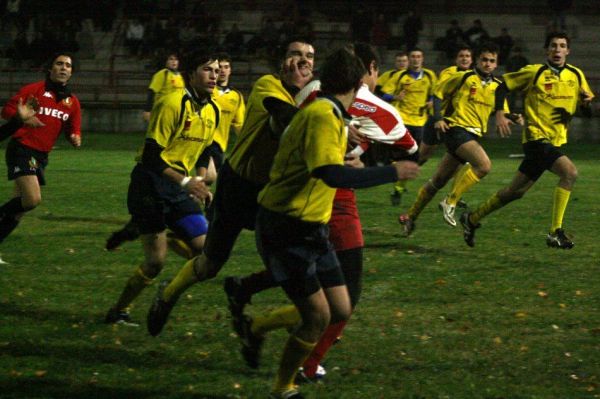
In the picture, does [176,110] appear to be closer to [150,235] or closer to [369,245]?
[150,235]

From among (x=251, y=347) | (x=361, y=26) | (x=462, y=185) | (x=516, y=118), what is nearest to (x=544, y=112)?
(x=516, y=118)

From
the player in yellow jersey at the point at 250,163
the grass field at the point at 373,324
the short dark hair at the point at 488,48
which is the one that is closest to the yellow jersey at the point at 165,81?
the grass field at the point at 373,324

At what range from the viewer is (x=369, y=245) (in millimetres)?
12352

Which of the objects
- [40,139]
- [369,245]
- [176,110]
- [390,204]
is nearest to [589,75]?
[390,204]

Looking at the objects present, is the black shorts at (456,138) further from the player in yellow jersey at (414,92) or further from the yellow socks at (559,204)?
the player in yellow jersey at (414,92)

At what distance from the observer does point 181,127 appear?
8148 mm

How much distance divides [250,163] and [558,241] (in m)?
5.56

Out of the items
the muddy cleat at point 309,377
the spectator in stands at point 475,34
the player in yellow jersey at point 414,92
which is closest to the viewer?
the muddy cleat at point 309,377

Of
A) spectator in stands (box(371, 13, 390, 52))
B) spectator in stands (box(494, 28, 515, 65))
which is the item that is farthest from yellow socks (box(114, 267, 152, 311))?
spectator in stands (box(371, 13, 390, 52))

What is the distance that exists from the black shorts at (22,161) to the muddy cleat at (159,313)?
3.82m

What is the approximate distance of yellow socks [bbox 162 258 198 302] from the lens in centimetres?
745

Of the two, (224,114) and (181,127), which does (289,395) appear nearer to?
(181,127)

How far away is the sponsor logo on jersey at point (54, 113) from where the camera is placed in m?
11.1

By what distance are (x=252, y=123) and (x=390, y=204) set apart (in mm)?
9561
